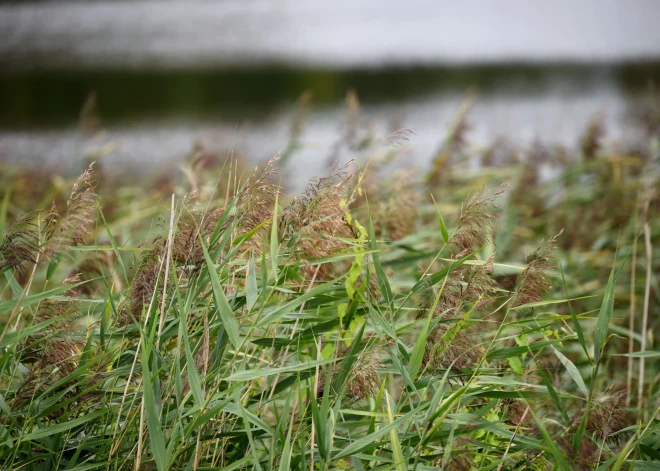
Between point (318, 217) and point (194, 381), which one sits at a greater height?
point (318, 217)

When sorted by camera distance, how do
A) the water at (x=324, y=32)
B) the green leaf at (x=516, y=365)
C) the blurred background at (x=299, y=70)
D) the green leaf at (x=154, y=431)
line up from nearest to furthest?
the green leaf at (x=154, y=431) < the green leaf at (x=516, y=365) < the blurred background at (x=299, y=70) < the water at (x=324, y=32)

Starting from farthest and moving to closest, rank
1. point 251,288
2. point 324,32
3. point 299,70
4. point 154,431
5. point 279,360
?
1. point 324,32
2. point 299,70
3. point 279,360
4. point 251,288
5. point 154,431

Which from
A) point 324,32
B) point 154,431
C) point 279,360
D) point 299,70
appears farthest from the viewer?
point 324,32

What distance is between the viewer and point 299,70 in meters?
10.8

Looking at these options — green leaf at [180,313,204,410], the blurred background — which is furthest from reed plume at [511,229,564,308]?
the blurred background

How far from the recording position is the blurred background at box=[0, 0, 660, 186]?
6895 mm

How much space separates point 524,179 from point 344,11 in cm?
1247

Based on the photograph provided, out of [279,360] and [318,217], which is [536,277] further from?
[279,360]

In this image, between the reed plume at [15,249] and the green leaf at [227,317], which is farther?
the reed plume at [15,249]

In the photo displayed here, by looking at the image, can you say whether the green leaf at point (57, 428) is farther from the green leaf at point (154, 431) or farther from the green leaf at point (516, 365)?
the green leaf at point (516, 365)

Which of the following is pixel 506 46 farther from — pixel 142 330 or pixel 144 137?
pixel 142 330

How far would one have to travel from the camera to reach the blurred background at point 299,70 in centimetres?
689

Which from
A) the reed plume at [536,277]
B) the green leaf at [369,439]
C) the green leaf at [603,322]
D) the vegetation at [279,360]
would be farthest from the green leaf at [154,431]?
the green leaf at [603,322]

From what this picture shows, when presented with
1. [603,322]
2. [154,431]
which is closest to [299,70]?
[603,322]
